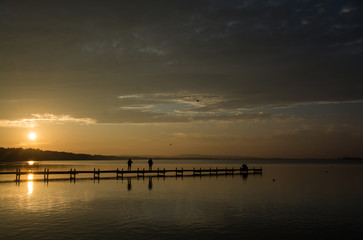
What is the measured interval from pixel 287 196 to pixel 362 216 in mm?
11934

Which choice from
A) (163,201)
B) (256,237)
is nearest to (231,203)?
(163,201)

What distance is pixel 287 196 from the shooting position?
39781 millimetres

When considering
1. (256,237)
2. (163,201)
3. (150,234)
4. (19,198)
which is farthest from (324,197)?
(19,198)

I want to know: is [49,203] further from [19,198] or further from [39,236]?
[39,236]

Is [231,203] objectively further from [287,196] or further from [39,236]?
[39,236]

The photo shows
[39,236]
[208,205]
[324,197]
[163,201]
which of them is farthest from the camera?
[324,197]

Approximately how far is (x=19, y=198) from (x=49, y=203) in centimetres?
551

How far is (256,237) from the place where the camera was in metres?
21.1

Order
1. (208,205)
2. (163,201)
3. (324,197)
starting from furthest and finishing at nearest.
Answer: (324,197)
(163,201)
(208,205)

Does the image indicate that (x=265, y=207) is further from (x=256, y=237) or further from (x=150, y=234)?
(x=150, y=234)

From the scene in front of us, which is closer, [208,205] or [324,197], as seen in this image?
[208,205]

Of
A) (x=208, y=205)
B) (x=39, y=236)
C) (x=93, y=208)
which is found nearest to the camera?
(x=39, y=236)

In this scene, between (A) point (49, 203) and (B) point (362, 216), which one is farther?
(A) point (49, 203)

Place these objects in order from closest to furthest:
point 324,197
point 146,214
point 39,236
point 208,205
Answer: point 39,236 → point 146,214 → point 208,205 → point 324,197
